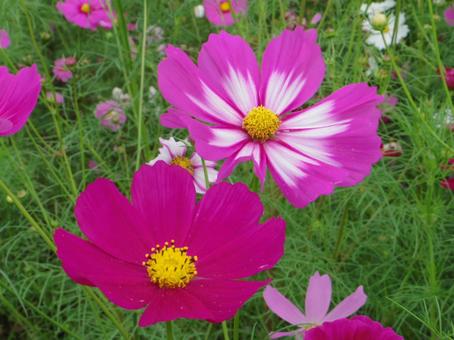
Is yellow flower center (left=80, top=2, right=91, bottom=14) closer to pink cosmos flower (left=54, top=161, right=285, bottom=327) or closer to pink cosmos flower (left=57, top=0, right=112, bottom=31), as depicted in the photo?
pink cosmos flower (left=57, top=0, right=112, bottom=31)

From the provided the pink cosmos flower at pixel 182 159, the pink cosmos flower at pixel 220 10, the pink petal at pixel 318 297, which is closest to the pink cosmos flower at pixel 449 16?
the pink cosmos flower at pixel 220 10

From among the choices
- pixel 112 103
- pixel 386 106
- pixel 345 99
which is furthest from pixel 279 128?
pixel 112 103

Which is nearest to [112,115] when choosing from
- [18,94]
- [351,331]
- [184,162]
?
[184,162]

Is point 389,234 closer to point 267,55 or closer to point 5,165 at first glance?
point 267,55

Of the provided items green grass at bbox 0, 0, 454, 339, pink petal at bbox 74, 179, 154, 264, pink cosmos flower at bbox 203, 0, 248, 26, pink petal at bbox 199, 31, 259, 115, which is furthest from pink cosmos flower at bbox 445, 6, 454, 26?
pink petal at bbox 74, 179, 154, 264

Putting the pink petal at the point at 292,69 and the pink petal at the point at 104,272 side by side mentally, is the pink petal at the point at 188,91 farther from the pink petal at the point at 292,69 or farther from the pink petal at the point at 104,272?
the pink petal at the point at 104,272

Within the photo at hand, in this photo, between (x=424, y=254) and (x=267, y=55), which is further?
(x=424, y=254)
